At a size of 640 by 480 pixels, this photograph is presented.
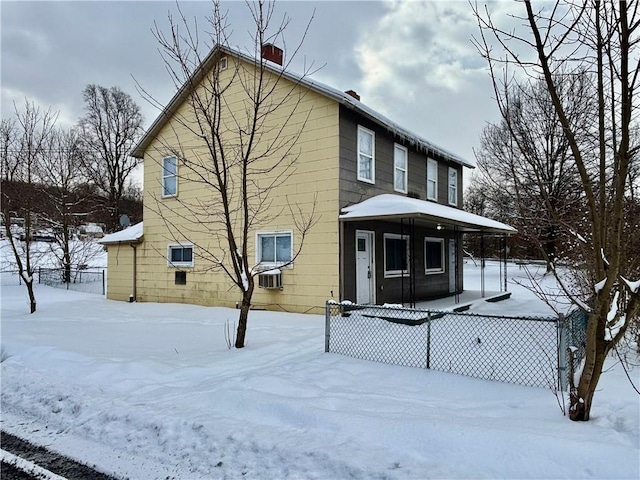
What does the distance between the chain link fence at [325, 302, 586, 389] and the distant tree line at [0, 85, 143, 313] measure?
9.93 m

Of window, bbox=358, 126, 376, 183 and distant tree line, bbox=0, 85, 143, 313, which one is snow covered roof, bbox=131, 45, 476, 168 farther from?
distant tree line, bbox=0, 85, 143, 313

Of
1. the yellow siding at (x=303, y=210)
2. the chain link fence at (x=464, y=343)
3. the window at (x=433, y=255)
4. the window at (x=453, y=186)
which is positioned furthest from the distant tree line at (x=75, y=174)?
the window at (x=453, y=186)

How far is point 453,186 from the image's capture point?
16656 mm

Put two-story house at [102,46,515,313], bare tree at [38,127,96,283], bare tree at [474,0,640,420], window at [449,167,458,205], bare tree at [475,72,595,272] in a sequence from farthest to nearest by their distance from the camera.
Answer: bare tree at [38,127,96,283] < window at [449,167,458,205] < two-story house at [102,46,515,313] < bare tree at [475,72,595,272] < bare tree at [474,0,640,420]

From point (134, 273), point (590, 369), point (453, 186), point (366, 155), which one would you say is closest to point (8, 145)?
point (134, 273)

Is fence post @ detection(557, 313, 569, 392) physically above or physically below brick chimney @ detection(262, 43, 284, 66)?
below

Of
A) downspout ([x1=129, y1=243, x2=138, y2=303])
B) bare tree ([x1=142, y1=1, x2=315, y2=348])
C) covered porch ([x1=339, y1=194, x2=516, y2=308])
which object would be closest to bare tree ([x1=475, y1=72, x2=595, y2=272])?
covered porch ([x1=339, y1=194, x2=516, y2=308])

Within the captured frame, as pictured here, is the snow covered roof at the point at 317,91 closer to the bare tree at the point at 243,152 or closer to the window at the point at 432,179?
the bare tree at the point at 243,152

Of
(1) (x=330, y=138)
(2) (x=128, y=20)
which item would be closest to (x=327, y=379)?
(1) (x=330, y=138)

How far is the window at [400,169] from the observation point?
497 inches

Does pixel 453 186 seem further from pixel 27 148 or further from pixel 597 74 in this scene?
pixel 27 148

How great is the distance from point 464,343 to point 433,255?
819 cm

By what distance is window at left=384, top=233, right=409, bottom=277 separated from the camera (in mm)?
12008

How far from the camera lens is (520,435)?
3.23 meters
